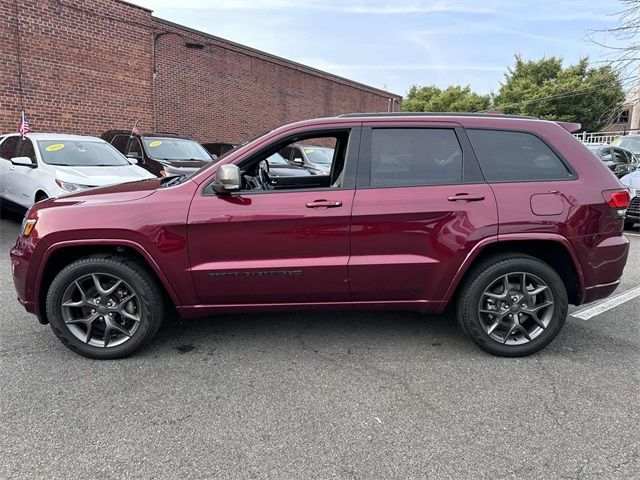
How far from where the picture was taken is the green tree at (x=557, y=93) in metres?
32.1

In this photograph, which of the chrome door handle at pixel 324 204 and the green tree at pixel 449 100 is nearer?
the chrome door handle at pixel 324 204

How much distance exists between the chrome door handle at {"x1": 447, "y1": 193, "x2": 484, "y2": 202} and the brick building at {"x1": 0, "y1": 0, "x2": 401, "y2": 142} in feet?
34.5

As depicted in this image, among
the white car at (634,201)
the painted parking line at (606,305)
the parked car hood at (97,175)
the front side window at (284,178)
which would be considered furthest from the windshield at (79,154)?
the white car at (634,201)

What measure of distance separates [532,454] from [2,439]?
9.09ft

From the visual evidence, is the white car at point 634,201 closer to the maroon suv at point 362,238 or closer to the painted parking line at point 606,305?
the painted parking line at point 606,305

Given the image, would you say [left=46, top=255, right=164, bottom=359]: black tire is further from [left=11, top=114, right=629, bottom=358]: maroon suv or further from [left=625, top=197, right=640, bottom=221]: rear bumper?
[left=625, top=197, right=640, bottom=221]: rear bumper

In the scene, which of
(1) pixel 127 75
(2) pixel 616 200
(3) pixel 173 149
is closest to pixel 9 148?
(3) pixel 173 149

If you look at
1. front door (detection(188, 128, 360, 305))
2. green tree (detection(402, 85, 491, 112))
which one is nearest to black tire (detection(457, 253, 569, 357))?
front door (detection(188, 128, 360, 305))

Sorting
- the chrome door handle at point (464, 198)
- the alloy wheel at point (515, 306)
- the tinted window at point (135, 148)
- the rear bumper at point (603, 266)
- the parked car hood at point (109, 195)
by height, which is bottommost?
the alloy wheel at point (515, 306)

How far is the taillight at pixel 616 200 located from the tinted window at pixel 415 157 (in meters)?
1.09

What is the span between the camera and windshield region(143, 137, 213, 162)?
9492 millimetres

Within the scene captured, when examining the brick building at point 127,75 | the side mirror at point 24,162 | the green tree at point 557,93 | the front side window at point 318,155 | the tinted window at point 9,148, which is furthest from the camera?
the green tree at point 557,93

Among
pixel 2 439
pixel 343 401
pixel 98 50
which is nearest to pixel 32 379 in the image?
pixel 2 439

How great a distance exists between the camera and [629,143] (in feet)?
49.2
